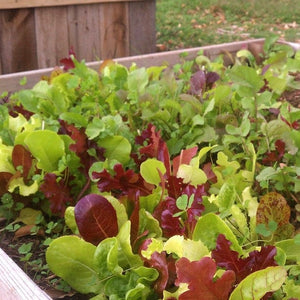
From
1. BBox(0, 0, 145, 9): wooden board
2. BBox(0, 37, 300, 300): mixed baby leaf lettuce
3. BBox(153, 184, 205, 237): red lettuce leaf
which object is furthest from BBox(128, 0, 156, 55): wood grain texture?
BBox(153, 184, 205, 237): red lettuce leaf

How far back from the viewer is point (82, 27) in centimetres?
368

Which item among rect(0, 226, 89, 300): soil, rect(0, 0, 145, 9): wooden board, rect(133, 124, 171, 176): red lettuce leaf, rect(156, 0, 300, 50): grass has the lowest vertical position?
rect(156, 0, 300, 50): grass

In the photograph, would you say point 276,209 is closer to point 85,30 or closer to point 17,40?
point 17,40

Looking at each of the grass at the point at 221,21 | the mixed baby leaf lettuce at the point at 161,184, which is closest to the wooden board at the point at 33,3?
the mixed baby leaf lettuce at the point at 161,184

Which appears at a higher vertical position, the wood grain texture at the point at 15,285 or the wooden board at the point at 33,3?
the wooden board at the point at 33,3

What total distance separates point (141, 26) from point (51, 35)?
2.43ft

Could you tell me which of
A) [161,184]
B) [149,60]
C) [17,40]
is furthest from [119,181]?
[17,40]

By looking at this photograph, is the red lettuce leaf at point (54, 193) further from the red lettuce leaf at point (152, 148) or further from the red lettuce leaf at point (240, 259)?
the red lettuce leaf at point (240, 259)

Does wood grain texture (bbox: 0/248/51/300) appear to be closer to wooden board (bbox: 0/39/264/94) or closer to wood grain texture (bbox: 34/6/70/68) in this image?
wooden board (bbox: 0/39/264/94)

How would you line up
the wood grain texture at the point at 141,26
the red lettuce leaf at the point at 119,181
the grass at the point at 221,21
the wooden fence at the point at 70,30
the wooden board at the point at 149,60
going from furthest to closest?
1. the grass at the point at 221,21
2. the wood grain texture at the point at 141,26
3. the wooden fence at the point at 70,30
4. the wooden board at the point at 149,60
5. the red lettuce leaf at the point at 119,181

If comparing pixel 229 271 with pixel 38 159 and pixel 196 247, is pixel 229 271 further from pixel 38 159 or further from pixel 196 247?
pixel 38 159

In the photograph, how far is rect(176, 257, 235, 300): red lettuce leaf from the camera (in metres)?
0.88

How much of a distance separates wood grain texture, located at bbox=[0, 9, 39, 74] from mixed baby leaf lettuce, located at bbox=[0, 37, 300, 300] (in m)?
1.23

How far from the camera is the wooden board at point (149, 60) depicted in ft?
8.32
